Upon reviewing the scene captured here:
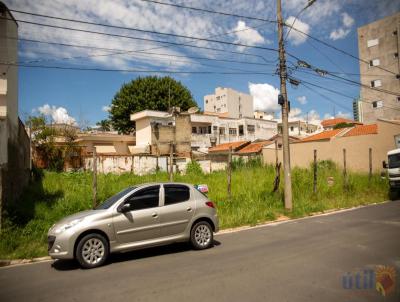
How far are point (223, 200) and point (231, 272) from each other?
7.79m

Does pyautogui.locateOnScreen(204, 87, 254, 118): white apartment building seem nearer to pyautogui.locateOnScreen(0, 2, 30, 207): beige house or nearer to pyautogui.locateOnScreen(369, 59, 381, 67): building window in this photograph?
pyautogui.locateOnScreen(369, 59, 381, 67): building window

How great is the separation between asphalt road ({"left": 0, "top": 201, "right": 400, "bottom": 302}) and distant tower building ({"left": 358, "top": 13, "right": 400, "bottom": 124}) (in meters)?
46.9

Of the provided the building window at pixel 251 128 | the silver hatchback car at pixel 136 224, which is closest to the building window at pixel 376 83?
the building window at pixel 251 128

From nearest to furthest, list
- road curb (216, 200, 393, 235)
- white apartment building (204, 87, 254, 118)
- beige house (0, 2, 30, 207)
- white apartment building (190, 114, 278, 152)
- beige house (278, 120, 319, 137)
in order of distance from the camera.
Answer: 1. beige house (0, 2, 30, 207)
2. road curb (216, 200, 393, 235)
3. white apartment building (190, 114, 278, 152)
4. beige house (278, 120, 319, 137)
5. white apartment building (204, 87, 254, 118)

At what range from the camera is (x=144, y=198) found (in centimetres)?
744

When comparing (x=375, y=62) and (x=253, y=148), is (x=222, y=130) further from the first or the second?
(x=375, y=62)

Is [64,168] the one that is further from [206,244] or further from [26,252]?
[206,244]

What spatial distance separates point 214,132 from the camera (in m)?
49.3

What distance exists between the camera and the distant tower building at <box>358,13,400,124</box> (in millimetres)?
47875

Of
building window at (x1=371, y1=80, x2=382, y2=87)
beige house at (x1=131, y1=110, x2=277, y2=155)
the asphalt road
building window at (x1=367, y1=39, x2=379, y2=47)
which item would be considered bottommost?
the asphalt road

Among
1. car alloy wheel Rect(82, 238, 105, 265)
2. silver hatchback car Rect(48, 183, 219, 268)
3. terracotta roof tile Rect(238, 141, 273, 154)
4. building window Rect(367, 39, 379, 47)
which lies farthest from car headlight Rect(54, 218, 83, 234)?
Result: building window Rect(367, 39, 379, 47)

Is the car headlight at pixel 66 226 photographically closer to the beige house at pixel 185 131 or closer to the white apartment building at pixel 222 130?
the beige house at pixel 185 131

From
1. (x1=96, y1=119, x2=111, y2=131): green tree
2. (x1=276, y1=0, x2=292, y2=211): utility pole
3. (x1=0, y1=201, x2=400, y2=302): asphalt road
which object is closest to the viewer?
(x1=0, y1=201, x2=400, y2=302): asphalt road

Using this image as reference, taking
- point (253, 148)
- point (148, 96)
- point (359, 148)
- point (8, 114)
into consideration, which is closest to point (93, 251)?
point (8, 114)
